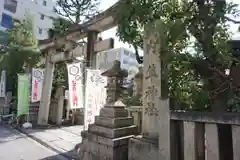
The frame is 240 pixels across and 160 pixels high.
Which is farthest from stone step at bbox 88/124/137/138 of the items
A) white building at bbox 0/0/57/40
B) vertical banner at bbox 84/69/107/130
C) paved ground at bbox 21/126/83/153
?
white building at bbox 0/0/57/40

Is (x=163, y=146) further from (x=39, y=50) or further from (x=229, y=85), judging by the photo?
(x=39, y=50)

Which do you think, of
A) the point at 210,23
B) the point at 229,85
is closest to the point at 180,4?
the point at 210,23

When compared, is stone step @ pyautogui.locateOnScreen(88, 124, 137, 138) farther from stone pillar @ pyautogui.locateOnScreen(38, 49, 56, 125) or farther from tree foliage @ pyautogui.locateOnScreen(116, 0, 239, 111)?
stone pillar @ pyautogui.locateOnScreen(38, 49, 56, 125)

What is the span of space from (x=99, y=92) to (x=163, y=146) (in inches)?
168

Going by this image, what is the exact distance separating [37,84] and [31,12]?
65.2ft

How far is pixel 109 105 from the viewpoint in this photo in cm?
556

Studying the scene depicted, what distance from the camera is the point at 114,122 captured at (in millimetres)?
5203

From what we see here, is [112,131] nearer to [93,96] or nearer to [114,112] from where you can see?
[114,112]

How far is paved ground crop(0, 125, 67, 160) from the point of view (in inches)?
250

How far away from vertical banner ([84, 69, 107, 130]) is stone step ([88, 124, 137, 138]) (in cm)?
142

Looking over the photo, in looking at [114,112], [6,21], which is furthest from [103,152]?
[6,21]

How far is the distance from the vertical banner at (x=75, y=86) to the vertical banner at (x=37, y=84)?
439 cm

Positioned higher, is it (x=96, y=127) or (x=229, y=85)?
(x=229, y=85)

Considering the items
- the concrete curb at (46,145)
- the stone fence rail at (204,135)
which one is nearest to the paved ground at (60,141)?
the concrete curb at (46,145)
